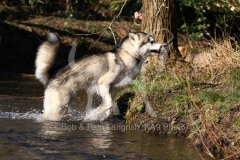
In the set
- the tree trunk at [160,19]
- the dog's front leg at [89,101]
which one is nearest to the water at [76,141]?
the dog's front leg at [89,101]

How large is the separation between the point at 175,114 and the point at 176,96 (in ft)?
1.09

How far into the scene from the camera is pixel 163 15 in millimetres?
9969

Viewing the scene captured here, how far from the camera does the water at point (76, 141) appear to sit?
5.97 m

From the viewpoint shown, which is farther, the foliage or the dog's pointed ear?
the foliage

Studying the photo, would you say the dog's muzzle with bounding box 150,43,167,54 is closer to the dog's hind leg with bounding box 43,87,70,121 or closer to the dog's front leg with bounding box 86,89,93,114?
the dog's front leg with bounding box 86,89,93,114

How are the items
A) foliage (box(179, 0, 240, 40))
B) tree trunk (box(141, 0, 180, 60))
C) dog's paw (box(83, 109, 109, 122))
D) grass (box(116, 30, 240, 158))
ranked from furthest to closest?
1. foliage (box(179, 0, 240, 40))
2. tree trunk (box(141, 0, 180, 60))
3. dog's paw (box(83, 109, 109, 122))
4. grass (box(116, 30, 240, 158))

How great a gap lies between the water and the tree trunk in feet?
7.99

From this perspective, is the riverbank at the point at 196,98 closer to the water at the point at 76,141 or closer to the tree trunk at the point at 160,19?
the water at the point at 76,141

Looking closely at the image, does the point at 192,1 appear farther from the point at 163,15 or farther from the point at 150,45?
the point at 150,45

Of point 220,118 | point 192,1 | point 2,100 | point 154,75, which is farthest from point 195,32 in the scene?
point 220,118

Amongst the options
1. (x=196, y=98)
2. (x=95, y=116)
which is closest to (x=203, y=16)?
(x=95, y=116)

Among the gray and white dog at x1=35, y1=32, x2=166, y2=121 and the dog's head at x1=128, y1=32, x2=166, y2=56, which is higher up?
the dog's head at x1=128, y1=32, x2=166, y2=56

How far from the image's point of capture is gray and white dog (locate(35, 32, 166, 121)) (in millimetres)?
8141

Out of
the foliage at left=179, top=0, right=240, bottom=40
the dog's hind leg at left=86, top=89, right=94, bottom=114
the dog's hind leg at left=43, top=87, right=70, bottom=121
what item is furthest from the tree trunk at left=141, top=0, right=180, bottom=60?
the foliage at left=179, top=0, right=240, bottom=40
